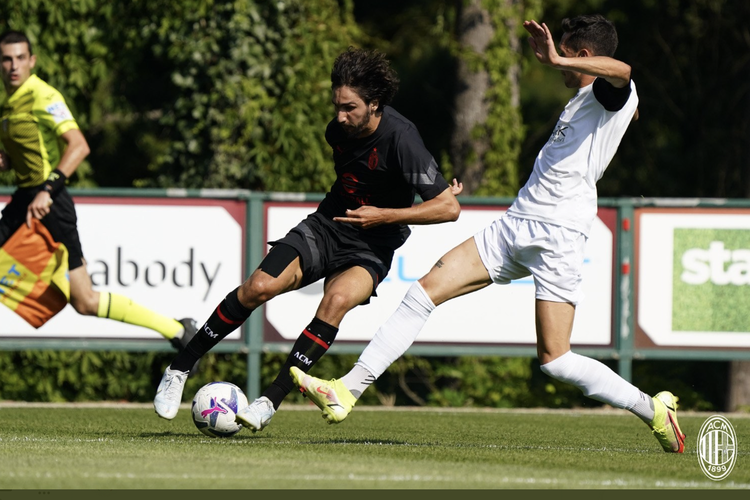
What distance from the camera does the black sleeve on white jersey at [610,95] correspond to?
227 inches

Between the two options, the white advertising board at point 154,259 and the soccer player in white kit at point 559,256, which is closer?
the soccer player in white kit at point 559,256

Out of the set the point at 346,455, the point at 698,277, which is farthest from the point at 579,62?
the point at 698,277

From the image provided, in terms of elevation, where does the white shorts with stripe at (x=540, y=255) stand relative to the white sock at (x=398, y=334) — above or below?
above

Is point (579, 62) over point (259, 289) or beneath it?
over

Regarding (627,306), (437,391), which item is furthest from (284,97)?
(627,306)

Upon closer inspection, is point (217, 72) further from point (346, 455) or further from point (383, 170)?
point (346, 455)

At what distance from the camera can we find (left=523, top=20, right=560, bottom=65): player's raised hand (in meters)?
5.52

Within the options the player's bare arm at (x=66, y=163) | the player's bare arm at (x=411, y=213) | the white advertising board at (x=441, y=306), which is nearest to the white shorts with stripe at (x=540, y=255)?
the player's bare arm at (x=411, y=213)

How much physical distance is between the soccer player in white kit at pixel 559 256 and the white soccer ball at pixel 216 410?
1.58 ft

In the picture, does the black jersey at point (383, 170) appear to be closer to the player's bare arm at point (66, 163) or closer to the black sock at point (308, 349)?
the black sock at point (308, 349)

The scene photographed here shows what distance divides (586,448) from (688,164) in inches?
401

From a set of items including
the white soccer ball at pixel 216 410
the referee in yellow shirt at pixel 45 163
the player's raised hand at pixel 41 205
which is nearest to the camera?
the white soccer ball at pixel 216 410

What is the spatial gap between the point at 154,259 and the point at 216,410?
11.7 ft

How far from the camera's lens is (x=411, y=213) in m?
6.12
